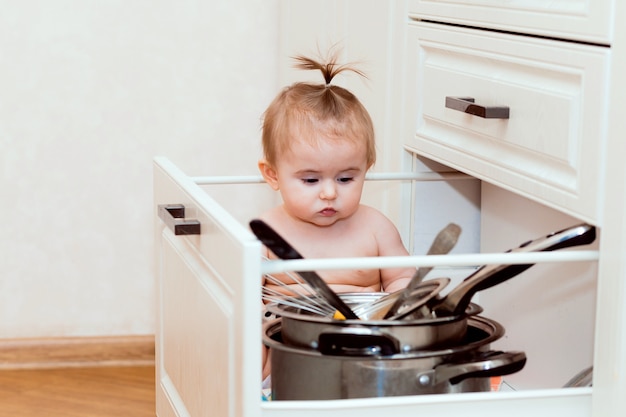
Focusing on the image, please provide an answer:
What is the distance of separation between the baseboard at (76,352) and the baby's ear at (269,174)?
89cm

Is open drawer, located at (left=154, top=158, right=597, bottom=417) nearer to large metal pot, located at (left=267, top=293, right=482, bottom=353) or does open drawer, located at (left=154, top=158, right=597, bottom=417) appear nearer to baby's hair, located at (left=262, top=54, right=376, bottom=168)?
large metal pot, located at (left=267, top=293, right=482, bottom=353)

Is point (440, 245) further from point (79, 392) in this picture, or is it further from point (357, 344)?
point (79, 392)

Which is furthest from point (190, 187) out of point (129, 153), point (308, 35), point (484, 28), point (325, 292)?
point (129, 153)

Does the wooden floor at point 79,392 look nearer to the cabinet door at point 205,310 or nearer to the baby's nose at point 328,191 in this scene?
the cabinet door at point 205,310

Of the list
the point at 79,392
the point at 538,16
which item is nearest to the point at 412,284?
the point at 538,16

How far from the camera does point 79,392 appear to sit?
1.90 meters

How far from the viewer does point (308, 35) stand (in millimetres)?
1782

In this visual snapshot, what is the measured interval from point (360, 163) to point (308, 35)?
25.3 inches

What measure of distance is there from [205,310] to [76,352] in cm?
122

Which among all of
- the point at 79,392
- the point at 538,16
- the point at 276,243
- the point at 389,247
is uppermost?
the point at 538,16

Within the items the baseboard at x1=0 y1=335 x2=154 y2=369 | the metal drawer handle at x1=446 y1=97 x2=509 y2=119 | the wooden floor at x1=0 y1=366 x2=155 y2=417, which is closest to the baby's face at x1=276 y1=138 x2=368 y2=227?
the metal drawer handle at x1=446 y1=97 x2=509 y2=119

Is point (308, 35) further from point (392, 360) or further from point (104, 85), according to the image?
point (392, 360)

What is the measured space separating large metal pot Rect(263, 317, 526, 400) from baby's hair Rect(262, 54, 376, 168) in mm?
402

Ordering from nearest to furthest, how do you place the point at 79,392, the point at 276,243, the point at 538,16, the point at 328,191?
the point at 276,243
the point at 538,16
the point at 328,191
the point at 79,392
